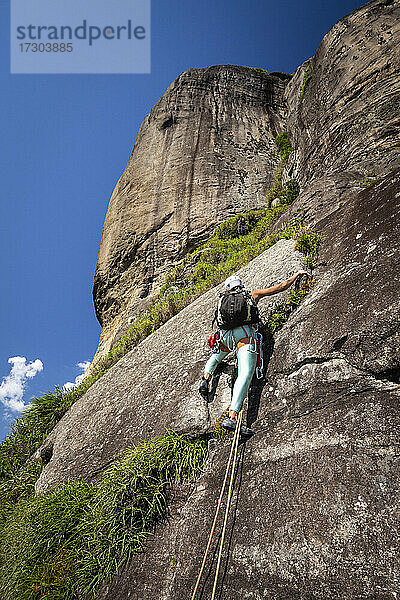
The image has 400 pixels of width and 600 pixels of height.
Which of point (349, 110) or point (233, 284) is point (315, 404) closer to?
point (233, 284)

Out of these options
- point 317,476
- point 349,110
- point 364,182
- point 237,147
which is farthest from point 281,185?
point 317,476

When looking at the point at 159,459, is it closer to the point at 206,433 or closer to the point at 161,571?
the point at 206,433

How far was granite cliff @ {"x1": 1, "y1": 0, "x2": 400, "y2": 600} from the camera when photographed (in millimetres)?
2527

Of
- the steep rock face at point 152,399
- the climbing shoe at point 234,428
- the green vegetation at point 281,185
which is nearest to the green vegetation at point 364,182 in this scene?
the steep rock face at point 152,399

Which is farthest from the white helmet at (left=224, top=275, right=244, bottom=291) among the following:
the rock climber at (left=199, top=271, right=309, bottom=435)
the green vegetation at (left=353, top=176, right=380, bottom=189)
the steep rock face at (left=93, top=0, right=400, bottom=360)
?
the green vegetation at (left=353, top=176, right=380, bottom=189)

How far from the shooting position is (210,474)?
363cm

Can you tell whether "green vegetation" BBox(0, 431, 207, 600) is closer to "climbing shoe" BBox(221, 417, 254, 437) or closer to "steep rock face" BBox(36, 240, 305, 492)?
"steep rock face" BBox(36, 240, 305, 492)

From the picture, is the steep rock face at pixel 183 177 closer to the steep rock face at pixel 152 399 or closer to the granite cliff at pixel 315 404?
the granite cliff at pixel 315 404

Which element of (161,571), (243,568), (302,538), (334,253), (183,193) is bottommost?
(161,571)

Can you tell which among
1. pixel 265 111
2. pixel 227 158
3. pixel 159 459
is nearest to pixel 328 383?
pixel 159 459

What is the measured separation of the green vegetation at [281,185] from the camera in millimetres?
12219

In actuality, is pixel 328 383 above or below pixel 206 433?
above

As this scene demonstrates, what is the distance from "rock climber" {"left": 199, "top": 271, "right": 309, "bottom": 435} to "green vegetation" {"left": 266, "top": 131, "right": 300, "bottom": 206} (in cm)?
831

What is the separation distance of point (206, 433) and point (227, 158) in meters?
15.6
